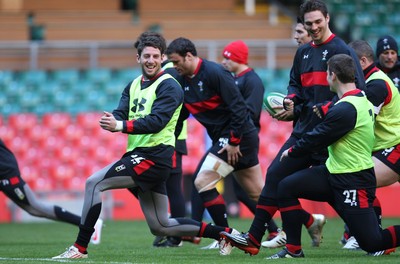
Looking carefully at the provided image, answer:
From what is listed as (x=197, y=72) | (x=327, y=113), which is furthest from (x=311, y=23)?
(x=197, y=72)

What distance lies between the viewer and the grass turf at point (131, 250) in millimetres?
7742

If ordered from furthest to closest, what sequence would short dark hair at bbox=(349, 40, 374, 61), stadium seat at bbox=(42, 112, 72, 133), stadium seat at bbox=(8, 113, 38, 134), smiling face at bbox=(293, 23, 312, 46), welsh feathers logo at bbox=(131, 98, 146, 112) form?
stadium seat at bbox=(42, 112, 72, 133)
stadium seat at bbox=(8, 113, 38, 134)
smiling face at bbox=(293, 23, 312, 46)
short dark hair at bbox=(349, 40, 374, 61)
welsh feathers logo at bbox=(131, 98, 146, 112)

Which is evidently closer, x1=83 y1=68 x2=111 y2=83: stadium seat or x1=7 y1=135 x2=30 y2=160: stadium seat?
x1=7 y1=135 x2=30 y2=160: stadium seat

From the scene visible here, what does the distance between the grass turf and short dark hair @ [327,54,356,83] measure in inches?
59.0

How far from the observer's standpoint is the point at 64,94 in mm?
18641

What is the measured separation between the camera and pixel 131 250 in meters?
9.20

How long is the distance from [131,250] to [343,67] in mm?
3114

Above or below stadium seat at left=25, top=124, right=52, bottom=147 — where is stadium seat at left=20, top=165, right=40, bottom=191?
below

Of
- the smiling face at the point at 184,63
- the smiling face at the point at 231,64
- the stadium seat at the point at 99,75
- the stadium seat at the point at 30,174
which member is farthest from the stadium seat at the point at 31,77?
the smiling face at the point at 184,63

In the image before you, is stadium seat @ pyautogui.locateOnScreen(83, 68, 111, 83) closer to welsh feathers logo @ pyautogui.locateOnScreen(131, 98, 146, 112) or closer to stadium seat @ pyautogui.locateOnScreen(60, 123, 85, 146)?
stadium seat @ pyautogui.locateOnScreen(60, 123, 85, 146)

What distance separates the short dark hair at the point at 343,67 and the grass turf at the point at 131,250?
1.50 meters

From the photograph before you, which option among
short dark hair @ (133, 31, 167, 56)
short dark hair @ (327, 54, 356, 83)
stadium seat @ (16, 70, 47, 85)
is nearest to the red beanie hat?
short dark hair @ (133, 31, 167, 56)

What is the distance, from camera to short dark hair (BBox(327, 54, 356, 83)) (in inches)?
290

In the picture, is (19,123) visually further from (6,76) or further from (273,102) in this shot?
(273,102)
